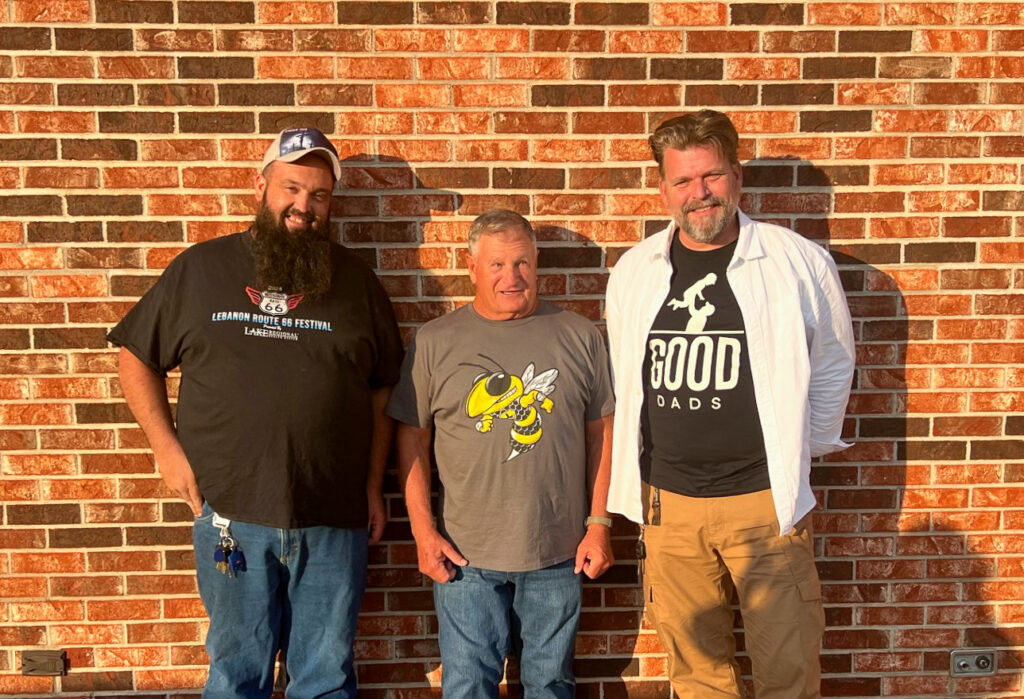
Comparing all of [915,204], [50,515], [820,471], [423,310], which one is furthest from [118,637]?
[915,204]

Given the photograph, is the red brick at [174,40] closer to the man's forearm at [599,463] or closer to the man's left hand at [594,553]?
the man's forearm at [599,463]

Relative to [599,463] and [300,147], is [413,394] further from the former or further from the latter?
[300,147]

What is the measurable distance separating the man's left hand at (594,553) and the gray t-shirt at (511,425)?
1.5 inches

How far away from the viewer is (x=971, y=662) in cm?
334

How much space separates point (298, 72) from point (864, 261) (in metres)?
2.39

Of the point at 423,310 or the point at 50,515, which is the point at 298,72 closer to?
the point at 423,310

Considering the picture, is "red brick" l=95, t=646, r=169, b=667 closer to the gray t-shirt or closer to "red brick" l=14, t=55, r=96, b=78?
the gray t-shirt

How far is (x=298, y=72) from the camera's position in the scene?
9.89 feet

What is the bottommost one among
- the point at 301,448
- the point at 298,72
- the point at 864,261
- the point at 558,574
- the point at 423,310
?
the point at 558,574

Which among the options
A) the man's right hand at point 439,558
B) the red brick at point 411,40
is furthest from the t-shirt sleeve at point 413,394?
the red brick at point 411,40

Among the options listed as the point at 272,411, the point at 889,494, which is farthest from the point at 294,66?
the point at 889,494

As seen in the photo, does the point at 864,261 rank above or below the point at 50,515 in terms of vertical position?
above

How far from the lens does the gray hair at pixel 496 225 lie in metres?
2.78

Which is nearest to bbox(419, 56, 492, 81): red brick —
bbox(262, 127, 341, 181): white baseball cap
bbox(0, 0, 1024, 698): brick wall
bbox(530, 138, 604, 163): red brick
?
bbox(0, 0, 1024, 698): brick wall
